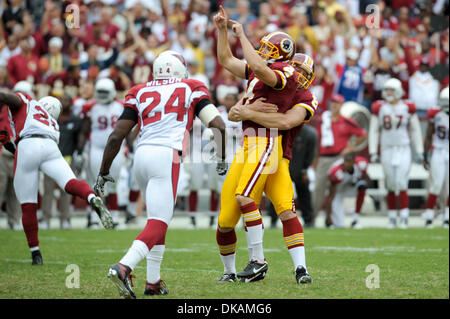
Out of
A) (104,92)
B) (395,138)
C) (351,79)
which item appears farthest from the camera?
(351,79)

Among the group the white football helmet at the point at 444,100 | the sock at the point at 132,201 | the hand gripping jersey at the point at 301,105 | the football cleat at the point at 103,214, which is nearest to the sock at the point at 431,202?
the white football helmet at the point at 444,100

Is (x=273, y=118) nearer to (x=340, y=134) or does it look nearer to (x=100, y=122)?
(x=100, y=122)

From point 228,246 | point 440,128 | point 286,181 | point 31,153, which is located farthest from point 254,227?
point 440,128

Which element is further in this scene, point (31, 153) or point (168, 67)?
point (31, 153)

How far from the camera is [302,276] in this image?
6109 mm

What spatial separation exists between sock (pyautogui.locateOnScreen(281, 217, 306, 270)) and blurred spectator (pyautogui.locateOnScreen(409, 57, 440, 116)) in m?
10.3

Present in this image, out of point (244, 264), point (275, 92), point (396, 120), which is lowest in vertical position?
point (244, 264)

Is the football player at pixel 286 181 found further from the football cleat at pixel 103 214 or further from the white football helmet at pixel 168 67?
the football cleat at pixel 103 214

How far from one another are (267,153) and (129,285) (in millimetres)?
1629

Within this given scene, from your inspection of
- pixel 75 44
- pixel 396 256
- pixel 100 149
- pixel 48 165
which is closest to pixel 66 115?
pixel 100 149

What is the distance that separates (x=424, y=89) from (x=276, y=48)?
404 inches

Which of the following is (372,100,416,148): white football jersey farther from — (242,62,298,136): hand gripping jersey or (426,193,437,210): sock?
(242,62,298,136): hand gripping jersey

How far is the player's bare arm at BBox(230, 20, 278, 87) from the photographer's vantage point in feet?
19.2

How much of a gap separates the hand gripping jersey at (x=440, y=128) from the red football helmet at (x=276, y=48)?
749cm
